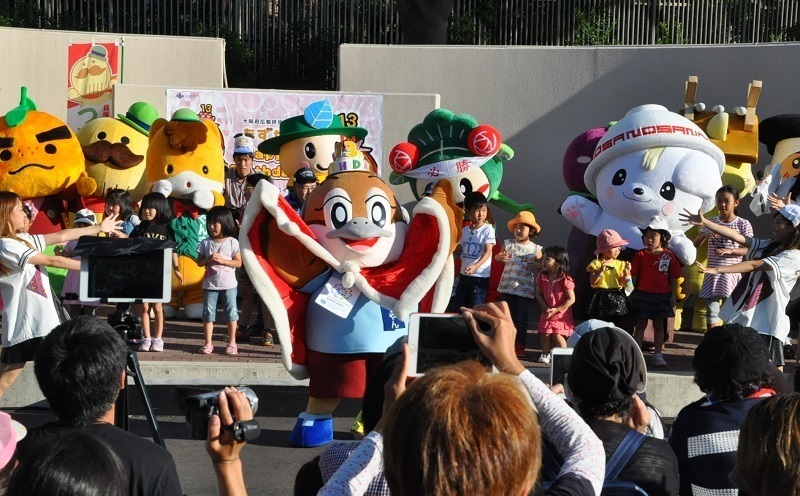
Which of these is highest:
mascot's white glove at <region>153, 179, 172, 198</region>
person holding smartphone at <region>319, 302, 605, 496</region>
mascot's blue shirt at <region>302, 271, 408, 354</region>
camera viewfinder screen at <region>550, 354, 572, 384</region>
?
mascot's white glove at <region>153, 179, 172, 198</region>

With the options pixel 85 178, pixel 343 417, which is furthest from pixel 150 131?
pixel 343 417

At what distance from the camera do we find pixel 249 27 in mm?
18078

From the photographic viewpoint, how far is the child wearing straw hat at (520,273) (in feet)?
27.5

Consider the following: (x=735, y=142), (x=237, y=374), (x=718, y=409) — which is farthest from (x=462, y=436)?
(x=735, y=142)

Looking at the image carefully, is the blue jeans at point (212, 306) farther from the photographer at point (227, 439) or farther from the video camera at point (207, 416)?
the photographer at point (227, 439)

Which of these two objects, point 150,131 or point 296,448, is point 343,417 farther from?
point 150,131

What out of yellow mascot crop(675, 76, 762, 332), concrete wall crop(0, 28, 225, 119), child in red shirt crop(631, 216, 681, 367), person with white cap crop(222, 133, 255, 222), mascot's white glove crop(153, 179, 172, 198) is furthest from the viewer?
concrete wall crop(0, 28, 225, 119)

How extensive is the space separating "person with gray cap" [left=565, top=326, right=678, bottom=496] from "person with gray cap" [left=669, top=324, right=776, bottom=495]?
212 millimetres

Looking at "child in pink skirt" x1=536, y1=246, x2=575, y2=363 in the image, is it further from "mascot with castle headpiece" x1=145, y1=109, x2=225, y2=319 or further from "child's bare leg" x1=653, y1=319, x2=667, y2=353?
"mascot with castle headpiece" x1=145, y1=109, x2=225, y2=319

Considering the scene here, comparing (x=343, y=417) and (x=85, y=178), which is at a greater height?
(x=85, y=178)

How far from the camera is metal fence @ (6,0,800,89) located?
17.8m

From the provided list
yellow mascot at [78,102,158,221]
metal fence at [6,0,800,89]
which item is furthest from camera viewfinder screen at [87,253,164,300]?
metal fence at [6,0,800,89]

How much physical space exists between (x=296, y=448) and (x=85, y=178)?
4855 mm

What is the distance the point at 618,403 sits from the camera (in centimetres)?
287
